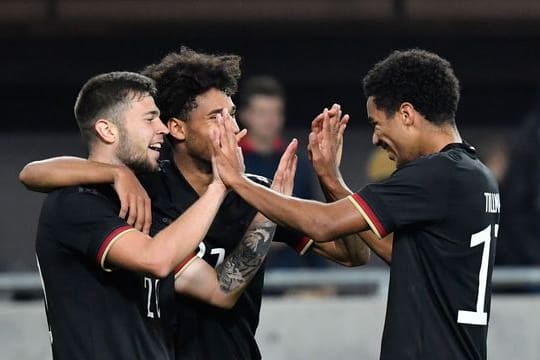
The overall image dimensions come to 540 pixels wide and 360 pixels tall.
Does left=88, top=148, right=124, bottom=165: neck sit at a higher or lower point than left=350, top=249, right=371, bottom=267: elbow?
higher

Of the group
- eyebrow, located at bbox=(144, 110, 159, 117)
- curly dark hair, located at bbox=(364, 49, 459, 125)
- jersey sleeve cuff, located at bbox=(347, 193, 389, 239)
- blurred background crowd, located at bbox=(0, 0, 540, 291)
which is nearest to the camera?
jersey sleeve cuff, located at bbox=(347, 193, 389, 239)

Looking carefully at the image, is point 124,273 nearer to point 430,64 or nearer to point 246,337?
point 246,337

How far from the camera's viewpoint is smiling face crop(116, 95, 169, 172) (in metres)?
5.39

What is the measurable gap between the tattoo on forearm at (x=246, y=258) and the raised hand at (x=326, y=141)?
315 mm

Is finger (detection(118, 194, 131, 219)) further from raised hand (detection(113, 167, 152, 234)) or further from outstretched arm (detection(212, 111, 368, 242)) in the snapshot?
outstretched arm (detection(212, 111, 368, 242))

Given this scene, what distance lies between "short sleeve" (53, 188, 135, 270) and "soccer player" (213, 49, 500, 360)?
49cm

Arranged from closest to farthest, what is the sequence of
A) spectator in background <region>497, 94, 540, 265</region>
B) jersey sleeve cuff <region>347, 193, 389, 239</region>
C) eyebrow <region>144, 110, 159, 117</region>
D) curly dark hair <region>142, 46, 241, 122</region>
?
jersey sleeve cuff <region>347, 193, 389, 239</region>
eyebrow <region>144, 110, 159, 117</region>
curly dark hair <region>142, 46, 241, 122</region>
spectator in background <region>497, 94, 540, 265</region>

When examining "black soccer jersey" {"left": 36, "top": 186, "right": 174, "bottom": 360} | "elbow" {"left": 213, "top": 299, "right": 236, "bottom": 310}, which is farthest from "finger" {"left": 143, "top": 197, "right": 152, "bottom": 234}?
"elbow" {"left": 213, "top": 299, "right": 236, "bottom": 310}

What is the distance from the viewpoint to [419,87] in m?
5.35

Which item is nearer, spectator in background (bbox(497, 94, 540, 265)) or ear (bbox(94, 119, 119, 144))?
ear (bbox(94, 119, 119, 144))

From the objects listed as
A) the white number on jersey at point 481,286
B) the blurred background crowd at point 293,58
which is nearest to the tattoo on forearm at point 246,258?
the white number on jersey at point 481,286

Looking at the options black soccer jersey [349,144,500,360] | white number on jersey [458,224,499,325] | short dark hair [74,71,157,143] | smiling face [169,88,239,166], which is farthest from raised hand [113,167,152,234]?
white number on jersey [458,224,499,325]

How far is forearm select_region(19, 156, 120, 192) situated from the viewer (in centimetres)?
521

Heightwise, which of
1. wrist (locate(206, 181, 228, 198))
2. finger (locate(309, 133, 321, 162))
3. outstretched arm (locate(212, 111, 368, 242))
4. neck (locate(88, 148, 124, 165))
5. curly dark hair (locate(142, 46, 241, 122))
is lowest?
outstretched arm (locate(212, 111, 368, 242))
